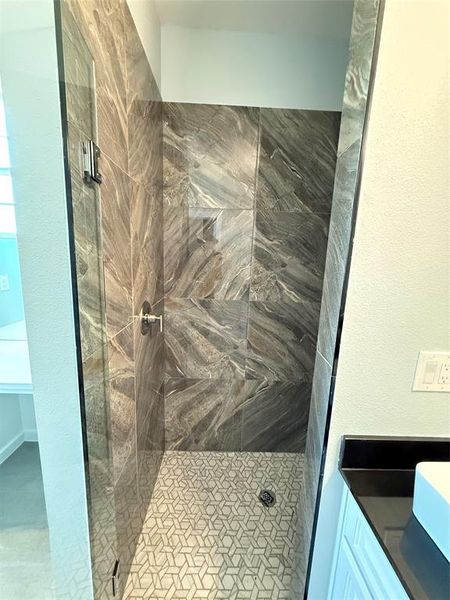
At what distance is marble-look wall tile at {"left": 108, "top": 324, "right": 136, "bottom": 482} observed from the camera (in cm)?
110

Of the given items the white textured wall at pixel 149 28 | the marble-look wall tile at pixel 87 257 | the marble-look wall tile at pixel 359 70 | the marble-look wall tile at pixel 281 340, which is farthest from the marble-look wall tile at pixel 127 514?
the white textured wall at pixel 149 28

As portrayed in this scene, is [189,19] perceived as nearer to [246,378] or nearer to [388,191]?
[388,191]

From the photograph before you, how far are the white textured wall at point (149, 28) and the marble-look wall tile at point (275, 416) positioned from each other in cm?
206

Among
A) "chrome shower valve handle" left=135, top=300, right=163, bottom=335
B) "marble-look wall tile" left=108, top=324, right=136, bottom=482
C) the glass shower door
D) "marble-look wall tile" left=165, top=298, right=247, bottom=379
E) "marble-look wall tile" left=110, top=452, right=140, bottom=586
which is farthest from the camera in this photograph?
"marble-look wall tile" left=165, top=298, right=247, bottom=379

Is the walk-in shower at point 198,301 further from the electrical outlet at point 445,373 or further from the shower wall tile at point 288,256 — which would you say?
the electrical outlet at point 445,373

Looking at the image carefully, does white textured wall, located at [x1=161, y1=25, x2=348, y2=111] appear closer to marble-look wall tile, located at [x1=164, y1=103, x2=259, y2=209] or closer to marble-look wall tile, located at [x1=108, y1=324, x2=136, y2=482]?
marble-look wall tile, located at [x1=164, y1=103, x2=259, y2=209]

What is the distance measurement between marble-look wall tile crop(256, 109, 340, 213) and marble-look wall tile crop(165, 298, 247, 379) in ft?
2.51

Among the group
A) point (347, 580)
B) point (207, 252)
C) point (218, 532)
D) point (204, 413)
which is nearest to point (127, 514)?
point (218, 532)

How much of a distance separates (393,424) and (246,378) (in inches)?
49.8

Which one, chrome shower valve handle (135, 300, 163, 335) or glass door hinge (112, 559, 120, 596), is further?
chrome shower valve handle (135, 300, 163, 335)

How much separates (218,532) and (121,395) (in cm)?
105

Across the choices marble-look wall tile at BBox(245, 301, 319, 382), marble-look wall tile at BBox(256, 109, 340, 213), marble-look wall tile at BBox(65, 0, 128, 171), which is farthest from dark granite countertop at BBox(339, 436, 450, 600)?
marble-look wall tile at BBox(256, 109, 340, 213)

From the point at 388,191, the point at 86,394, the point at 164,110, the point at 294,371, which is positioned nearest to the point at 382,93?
the point at 388,191

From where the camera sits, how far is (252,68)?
1768 millimetres
